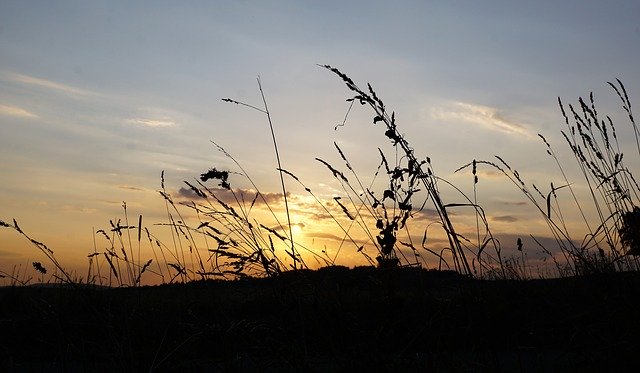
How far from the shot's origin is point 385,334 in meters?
2.64

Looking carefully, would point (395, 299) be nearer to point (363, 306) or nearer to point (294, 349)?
point (294, 349)

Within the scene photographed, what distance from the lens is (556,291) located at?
3.98 metres

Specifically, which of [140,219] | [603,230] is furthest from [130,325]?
[603,230]

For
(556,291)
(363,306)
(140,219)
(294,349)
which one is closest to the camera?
(294,349)

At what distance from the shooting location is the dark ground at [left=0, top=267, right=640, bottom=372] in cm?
258

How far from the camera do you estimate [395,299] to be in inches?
109

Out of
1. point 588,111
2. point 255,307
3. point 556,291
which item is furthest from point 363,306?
point 588,111

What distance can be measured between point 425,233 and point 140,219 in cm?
172

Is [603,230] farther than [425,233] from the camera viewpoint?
Yes

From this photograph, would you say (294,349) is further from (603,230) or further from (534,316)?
(603,230)

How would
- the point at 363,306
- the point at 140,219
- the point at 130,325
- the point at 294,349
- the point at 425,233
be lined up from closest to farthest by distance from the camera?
the point at 294,349
the point at 425,233
the point at 130,325
the point at 140,219
the point at 363,306

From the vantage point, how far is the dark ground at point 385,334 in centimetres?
258

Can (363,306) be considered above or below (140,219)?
below

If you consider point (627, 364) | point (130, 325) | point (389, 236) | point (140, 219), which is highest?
point (140, 219)
